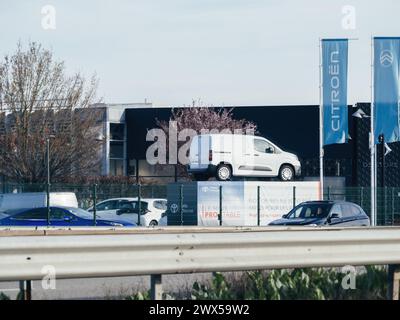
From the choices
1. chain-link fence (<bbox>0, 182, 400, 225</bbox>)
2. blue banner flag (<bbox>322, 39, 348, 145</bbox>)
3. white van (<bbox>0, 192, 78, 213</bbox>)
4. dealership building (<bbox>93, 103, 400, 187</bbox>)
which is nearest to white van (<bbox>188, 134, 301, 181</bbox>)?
chain-link fence (<bbox>0, 182, 400, 225</bbox>)

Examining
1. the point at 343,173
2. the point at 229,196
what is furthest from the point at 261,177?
the point at 343,173

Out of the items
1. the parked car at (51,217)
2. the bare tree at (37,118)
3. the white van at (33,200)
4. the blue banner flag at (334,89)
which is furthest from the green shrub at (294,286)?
the bare tree at (37,118)

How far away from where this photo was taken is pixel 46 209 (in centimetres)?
3023

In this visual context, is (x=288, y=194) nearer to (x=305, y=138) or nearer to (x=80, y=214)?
(x=80, y=214)

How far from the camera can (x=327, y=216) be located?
77.0ft

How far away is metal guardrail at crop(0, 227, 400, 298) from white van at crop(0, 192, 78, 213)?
24289 mm

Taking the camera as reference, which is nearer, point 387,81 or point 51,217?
point 51,217

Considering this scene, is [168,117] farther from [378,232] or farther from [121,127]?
[378,232]

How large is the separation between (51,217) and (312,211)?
32.5 ft

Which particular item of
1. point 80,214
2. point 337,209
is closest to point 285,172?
point 80,214

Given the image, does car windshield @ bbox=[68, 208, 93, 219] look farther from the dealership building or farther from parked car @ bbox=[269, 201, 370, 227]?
the dealership building

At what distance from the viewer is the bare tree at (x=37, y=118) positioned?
45812 millimetres

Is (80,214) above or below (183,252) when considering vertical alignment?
below

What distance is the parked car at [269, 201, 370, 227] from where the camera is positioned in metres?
23.3
